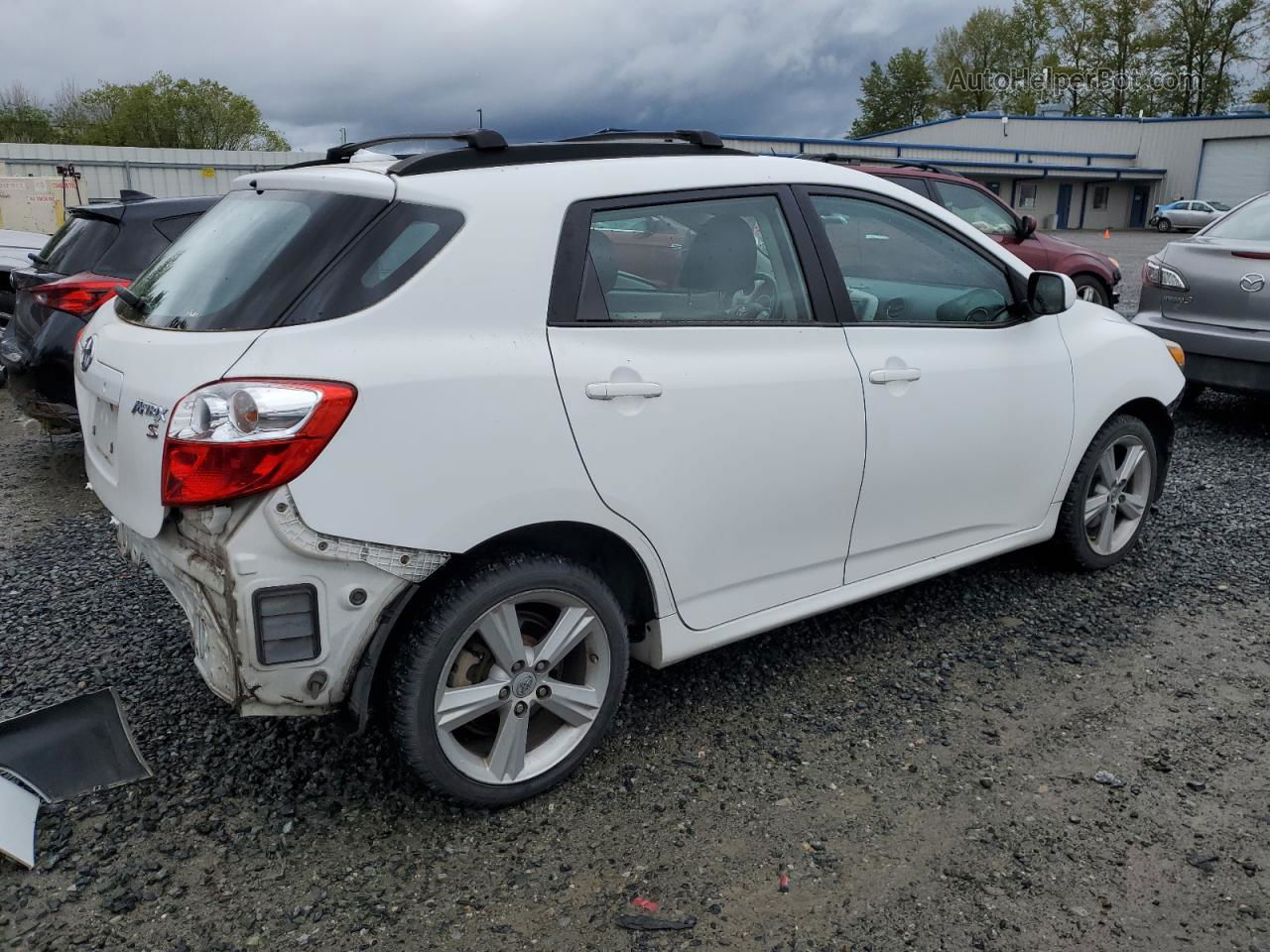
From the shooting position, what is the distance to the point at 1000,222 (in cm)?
1012

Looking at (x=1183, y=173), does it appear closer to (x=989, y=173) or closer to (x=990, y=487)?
(x=989, y=173)

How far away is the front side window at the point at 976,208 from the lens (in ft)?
31.7

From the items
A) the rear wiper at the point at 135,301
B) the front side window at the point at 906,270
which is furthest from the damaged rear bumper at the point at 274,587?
the front side window at the point at 906,270

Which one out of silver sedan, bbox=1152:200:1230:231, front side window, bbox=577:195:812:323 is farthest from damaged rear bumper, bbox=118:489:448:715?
silver sedan, bbox=1152:200:1230:231

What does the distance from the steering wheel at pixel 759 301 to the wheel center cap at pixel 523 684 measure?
1256 mm

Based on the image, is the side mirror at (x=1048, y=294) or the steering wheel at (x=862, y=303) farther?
the side mirror at (x=1048, y=294)

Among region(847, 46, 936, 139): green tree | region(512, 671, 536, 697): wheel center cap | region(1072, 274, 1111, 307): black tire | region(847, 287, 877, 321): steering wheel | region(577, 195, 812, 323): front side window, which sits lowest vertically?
region(512, 671, 536, 697): wheel center cap

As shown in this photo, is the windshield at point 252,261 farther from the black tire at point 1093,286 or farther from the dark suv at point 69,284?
the black tire at point 1093,286

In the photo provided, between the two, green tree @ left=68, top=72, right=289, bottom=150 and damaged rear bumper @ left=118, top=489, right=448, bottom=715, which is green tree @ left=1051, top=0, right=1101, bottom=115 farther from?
damaged rear bumper @ left=118, top=489, right=448, bottom=715

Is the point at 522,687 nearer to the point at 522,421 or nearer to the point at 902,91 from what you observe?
the point at 522,421

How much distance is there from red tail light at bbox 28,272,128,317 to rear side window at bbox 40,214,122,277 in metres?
0.34

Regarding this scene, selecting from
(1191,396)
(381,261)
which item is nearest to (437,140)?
(381,261)

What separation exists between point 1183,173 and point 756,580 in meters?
59.8

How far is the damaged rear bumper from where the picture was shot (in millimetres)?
2359
